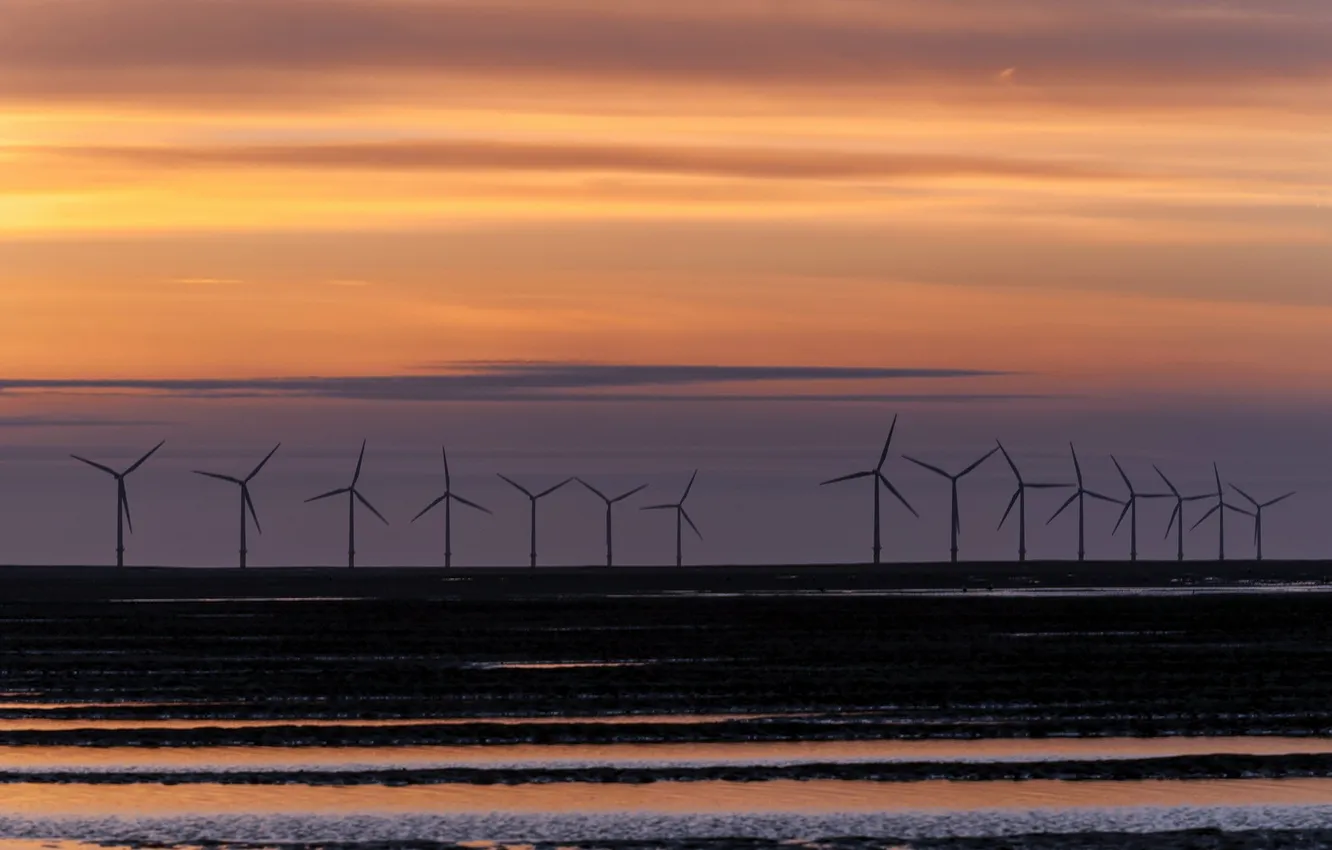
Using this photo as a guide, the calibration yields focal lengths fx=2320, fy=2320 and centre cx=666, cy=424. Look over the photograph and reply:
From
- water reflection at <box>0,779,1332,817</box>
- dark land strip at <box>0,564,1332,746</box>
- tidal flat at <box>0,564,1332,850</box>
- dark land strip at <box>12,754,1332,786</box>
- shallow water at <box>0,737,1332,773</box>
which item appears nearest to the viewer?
tidal flat at <box>0,564,1332,850</box>

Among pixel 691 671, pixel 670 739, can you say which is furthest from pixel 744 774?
pixel 691 671

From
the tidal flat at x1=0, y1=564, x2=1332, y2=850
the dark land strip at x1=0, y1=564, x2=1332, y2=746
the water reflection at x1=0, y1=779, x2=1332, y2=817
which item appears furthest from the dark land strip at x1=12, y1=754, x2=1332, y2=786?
the dark land strip at x1=0, y1=564, x2=1332, y2=746

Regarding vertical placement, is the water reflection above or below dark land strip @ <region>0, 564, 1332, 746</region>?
above

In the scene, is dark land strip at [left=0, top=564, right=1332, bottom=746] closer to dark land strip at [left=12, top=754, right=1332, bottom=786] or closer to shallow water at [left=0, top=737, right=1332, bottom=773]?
shallow water at [left=0, top=737, right=1332, bottom=773]

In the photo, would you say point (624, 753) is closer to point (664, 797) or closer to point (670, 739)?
point (670, 739)

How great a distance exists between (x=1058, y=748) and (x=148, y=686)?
73.9 ft

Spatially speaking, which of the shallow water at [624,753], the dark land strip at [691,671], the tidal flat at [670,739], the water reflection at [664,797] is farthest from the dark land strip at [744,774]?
the dark land strip at [691,671]

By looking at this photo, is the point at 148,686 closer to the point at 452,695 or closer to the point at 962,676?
the point at 452,695

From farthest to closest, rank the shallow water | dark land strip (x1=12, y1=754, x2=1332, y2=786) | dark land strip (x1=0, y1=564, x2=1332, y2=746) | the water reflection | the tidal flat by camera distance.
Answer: dark land strip (x1=0, y1=564, x2=1332, y2=746) < the shallow water < dark land strip (x1=12, y1=754, x2=1332, y2=786) < the water reflection < the tidal flat

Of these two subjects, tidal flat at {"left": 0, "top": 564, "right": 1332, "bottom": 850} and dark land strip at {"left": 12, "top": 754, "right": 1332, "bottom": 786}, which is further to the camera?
dark land strip at {"left": 12, "top": 754, "right": 1332, "bottom": 786}

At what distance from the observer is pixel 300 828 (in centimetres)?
2856

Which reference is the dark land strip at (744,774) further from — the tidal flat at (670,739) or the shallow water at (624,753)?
the shallow water at (624,753)

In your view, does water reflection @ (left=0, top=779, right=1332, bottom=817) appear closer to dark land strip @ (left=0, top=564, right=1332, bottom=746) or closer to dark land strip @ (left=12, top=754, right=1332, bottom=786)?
dark land strip @ (left=12, top=754, right=1332, bottom=786)

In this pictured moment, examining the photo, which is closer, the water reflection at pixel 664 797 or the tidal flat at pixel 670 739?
the tidal flat at pixel 670 739
